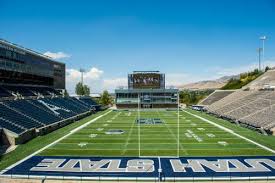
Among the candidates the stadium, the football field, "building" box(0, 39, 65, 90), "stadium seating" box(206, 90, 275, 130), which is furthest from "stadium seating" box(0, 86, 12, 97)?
"stadium seating" box(206, 90, 275, 130)

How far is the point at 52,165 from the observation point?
79.9 ft

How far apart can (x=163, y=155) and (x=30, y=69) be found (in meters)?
36.9

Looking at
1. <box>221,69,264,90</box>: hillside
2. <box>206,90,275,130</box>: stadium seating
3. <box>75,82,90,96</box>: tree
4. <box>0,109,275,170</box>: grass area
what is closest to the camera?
<box>0,109,275,170</box>: grass area

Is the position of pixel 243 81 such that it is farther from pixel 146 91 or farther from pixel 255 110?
pixel 255 110

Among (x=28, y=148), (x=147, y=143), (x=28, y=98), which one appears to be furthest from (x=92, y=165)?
(x=28, y=98)

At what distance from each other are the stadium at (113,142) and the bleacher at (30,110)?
6.4 inches

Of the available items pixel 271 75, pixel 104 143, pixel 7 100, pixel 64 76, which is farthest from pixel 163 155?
pixel 271 75

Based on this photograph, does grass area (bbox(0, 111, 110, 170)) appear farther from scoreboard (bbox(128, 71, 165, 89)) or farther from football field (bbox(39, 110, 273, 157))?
scoreboard (bbox(128, 71, 165, 89))

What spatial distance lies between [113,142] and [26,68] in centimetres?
2815

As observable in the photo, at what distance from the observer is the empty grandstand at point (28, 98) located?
3638cm

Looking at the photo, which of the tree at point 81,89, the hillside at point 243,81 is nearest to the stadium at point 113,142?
the hillside at point 243,81

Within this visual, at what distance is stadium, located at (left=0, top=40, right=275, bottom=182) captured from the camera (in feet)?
74.6

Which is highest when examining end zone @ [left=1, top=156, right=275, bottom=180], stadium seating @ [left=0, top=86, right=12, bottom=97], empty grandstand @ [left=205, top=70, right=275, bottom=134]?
stadium seating @ [left=0, top=86, right=12, bottom=97]

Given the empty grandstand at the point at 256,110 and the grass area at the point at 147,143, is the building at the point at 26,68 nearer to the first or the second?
the grass area at the point at 147,143
